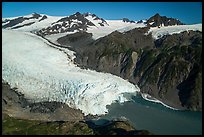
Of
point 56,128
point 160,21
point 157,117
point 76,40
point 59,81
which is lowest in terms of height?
point 56,128

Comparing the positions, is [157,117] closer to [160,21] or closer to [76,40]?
[76,40]

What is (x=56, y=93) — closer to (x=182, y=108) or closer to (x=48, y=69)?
(x=48, y=69)

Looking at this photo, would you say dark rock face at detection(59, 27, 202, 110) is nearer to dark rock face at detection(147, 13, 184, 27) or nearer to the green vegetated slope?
dark rock face at detection(147, 13, 184, 27)

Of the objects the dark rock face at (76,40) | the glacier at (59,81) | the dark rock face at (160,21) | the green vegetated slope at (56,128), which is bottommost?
the green vegetated slope at (56,128)

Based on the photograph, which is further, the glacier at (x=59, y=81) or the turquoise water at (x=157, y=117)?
the glacier at (x=59, y=81)

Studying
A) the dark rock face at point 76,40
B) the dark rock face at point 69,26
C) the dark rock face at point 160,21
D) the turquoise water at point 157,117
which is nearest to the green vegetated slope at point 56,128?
the turquoise water at point 157,117

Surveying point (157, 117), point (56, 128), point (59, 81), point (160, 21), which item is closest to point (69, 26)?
point (160, 21)

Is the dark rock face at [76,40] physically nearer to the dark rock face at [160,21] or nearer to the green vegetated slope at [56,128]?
the dark rock face at [160,21]

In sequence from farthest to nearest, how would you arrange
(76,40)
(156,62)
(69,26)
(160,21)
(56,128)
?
1. (69,26)
2. (160,21)
3. (76,40)
4. (156,62)
5. (56,128)
